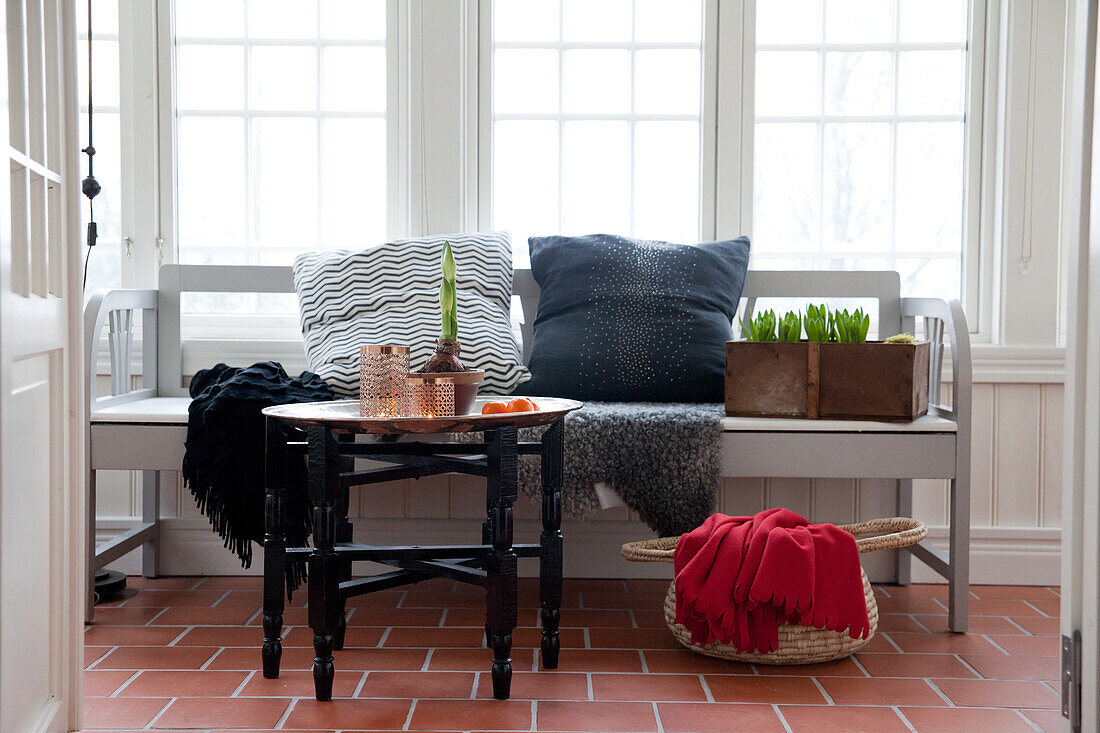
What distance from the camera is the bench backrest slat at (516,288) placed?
2840 mm

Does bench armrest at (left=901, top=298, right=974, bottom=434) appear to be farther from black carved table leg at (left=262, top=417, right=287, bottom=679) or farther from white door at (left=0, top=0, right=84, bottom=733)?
white door at (left=0, top=0, right=84, bottom=733)

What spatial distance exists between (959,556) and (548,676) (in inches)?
43.2

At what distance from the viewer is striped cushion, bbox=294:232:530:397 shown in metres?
2.55

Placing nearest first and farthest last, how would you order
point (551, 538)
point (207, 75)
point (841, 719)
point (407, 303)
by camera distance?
point (841, 719) < point (551, 538) < point (407, 303) < point (207, 75)

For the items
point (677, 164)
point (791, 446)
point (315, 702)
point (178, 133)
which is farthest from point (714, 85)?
point (315, 702)

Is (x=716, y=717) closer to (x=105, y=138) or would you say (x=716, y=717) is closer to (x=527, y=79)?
(x=527, y=79)

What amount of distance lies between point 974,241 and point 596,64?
4.24ft

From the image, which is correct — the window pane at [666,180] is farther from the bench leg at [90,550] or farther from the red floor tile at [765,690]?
the bench leg at [90,550]

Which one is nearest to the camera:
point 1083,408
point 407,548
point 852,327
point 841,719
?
point 1083,408

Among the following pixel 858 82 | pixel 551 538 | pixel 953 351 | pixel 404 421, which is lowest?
pixel 551 538

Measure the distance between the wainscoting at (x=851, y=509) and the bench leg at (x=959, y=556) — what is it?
51 cm

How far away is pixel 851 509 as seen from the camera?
2918 millimetres

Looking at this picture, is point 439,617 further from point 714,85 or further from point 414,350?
point 714,85

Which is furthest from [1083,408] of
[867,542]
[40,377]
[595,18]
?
[595,18]
